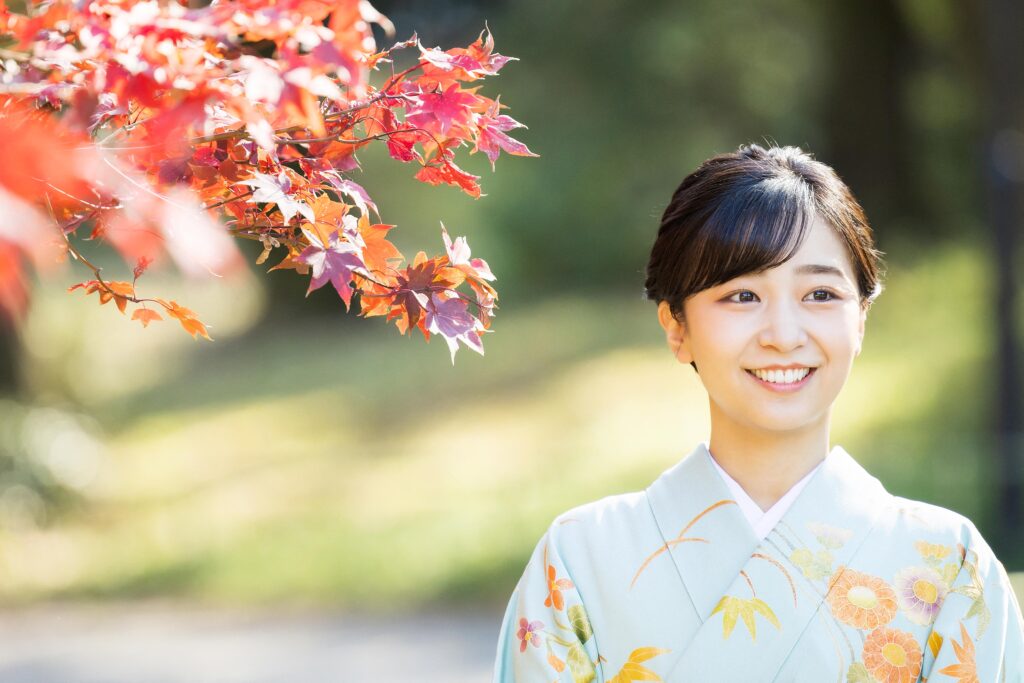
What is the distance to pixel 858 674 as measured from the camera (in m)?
1.55

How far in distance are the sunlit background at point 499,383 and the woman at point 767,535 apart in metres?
2.16

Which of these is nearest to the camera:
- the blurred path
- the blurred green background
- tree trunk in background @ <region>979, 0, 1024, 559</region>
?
the blurred path

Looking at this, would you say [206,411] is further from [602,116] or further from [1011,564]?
[1011,564]

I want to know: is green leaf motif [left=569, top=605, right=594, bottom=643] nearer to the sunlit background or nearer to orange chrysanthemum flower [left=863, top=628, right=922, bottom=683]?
orange chrysanthemum flower [left=863, top=628, right=922, bottom=683]

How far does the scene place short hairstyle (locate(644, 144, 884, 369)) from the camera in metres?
1.58

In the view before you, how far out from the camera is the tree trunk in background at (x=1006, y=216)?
211 inches

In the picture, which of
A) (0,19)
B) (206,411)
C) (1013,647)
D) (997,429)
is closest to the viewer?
(0,19)

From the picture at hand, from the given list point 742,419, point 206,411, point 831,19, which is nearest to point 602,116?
point 831,19

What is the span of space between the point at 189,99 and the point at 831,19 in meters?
9.48

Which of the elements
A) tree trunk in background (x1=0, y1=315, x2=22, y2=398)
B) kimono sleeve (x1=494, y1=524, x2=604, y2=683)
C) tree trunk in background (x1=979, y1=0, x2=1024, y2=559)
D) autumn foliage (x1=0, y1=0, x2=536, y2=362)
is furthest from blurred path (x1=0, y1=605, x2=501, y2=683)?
autumn foliage (x1=0, y1=0, x2=536, y2=362)

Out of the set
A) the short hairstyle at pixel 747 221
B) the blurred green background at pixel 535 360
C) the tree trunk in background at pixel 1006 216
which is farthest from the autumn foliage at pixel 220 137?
the tree trunk in background at pixel 1006 216

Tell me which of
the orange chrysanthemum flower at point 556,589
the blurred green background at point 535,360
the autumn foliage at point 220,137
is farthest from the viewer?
the blurred green background at point 535,360

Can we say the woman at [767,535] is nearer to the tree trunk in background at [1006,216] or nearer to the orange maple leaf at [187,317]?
the orange maple leaf at [187,317]

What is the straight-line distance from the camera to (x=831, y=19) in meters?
9.83
